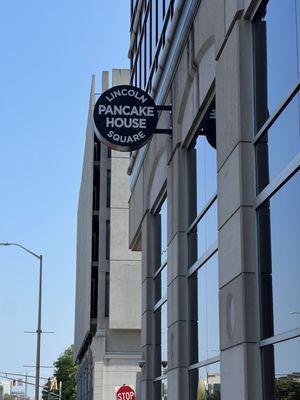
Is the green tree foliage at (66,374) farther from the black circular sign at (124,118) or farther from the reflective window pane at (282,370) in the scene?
the reflective window pane at (282,370)

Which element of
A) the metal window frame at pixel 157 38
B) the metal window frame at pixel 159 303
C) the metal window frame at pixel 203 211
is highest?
the metal window frame at pixel 157 38

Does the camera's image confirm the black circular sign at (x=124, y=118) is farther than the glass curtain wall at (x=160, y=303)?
No

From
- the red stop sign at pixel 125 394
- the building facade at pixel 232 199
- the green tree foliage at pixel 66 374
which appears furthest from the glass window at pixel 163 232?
the green tree foliage at pixel 66 374

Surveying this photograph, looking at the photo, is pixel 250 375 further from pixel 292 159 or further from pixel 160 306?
pixel 160 306

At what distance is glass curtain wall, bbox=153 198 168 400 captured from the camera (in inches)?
731

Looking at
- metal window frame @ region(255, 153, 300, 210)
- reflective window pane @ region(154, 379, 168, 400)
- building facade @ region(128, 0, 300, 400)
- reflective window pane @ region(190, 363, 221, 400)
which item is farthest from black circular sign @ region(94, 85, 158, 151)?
metal window frame @ region(255, 153, 300, 210)

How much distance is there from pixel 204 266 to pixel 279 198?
14.6 ft

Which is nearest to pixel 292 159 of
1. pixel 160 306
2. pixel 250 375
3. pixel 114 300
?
pixel 250 375

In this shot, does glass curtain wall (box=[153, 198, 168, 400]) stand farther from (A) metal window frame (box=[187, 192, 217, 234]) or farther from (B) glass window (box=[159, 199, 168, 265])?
(A) metal window frame (box=[187, 192, 217, 234])

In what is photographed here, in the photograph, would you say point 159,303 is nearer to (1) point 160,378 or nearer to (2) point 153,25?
(1) point 160,378

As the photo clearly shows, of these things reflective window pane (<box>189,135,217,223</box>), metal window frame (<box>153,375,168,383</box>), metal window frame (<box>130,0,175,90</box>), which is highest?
metal window frame (<box>130,0,175,90</box>)

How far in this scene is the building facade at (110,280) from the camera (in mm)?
46219

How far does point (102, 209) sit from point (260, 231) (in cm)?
3951

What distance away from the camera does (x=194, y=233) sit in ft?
49.0
